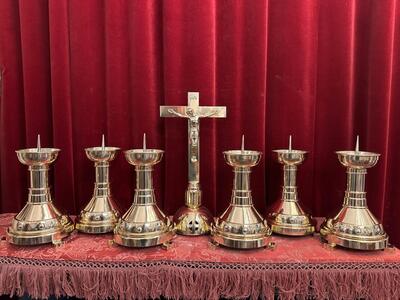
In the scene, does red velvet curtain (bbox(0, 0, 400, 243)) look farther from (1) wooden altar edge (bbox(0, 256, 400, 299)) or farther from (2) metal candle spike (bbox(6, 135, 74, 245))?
(1) wooden altar edge (bbox(0, 256, 400, 299))

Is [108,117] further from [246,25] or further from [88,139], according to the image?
[246,25]

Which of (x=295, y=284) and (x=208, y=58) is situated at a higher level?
(x=208, y=58)

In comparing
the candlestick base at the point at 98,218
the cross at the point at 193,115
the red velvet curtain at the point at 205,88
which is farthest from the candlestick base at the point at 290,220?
the candlestick base at the point at 98,218

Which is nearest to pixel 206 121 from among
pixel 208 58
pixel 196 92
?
pixel 196 92

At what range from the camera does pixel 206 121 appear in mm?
1381

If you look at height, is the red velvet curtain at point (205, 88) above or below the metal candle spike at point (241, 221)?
above

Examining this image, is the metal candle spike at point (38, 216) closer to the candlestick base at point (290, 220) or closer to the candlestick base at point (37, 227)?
the candlestick base at point (37, 227)

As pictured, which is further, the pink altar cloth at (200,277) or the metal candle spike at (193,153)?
the metal candle spike at (193,153)

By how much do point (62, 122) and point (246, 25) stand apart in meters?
0.78

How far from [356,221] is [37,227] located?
3.13 feet

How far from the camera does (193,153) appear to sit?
1.27 metres

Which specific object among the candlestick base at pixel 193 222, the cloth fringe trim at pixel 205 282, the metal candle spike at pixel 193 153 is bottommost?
the cloth fringe trim at pixel 205 282

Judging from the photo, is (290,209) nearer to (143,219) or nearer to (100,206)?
(143,219)

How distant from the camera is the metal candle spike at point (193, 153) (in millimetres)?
1217
